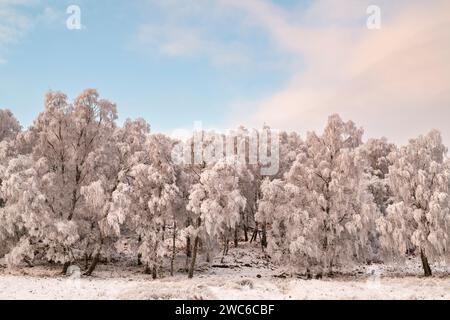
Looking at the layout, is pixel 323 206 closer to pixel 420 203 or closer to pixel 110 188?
pixel 420 203

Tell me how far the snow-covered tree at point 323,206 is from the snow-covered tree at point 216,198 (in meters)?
4.85

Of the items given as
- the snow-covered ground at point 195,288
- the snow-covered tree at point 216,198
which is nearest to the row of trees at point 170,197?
the snow-covered tree at point 216,198

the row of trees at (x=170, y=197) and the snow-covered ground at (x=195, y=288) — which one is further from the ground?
the row of trees at (x=170, y=197)

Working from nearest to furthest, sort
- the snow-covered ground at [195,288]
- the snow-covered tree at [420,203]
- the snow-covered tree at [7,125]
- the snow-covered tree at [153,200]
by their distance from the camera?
the snow-covered ground at [195,288], the snow-covered tree at [420,203], the snow-covered tree at [153,200], the snow-covered tree at [7,125]

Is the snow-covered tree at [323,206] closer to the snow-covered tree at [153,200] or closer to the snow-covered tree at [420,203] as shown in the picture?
the snow-covered tree at [420,203]

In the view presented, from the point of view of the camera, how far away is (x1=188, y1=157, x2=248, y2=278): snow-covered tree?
27.5 m

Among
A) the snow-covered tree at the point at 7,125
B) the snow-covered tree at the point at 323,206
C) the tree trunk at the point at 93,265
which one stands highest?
the snow-covered tree at the point at 7,125

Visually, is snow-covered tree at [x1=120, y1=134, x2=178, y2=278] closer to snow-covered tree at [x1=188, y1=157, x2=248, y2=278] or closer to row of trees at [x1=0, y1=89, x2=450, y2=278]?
row of trees at [x1=0, y1=89, x2=450, y2=278]

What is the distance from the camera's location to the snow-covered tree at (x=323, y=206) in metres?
29.8

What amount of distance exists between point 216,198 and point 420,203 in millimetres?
15938

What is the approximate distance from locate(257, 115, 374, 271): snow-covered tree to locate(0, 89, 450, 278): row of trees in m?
0.09

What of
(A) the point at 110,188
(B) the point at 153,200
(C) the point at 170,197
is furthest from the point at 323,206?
(A) the point at 110,188

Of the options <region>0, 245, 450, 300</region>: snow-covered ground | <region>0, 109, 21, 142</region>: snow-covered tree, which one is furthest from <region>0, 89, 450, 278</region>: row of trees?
<region>0, 109, 21, 142</region>: snow-covered tree
